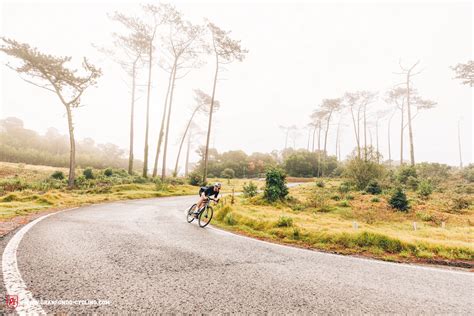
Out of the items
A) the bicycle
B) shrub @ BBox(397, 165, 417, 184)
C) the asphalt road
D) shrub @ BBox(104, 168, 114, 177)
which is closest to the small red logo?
the asphalt road

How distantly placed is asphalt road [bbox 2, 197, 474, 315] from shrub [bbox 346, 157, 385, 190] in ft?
53.1

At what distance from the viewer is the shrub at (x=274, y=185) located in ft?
45.1

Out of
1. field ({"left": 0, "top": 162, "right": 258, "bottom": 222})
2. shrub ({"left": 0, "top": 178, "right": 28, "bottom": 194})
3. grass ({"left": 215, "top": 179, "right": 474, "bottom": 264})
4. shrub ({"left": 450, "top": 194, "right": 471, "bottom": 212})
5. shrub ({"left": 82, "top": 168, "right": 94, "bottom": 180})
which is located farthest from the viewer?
shrub ({"left": 82, "top": 168, "right": 94, "bottom": 180})

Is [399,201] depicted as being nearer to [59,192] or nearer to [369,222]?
[369,222]

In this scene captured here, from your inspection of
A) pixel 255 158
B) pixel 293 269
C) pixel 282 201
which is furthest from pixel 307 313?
pixel 255 158

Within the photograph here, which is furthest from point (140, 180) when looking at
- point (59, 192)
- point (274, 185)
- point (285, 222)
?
point (285, 222)

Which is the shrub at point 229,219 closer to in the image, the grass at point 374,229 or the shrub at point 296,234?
the grass at point 374,229

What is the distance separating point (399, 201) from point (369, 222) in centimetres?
369

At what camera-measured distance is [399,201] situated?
11945 mm

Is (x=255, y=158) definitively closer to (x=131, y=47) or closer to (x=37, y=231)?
(x=131, y=47)

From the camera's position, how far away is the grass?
538 centimetres

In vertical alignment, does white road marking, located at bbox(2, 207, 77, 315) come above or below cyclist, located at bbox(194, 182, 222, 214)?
below

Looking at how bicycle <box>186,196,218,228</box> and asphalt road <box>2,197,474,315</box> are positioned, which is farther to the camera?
bicycle <box>186,196,218,228</box>

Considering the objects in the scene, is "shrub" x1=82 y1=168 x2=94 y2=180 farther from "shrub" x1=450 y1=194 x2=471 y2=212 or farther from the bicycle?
"shrub" x1=450 y1=194 x2=471 y2=212
